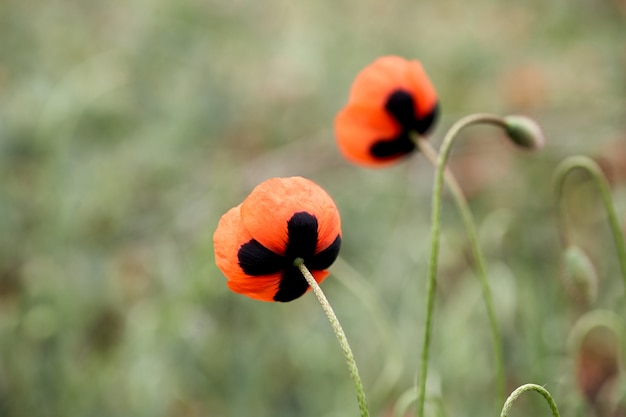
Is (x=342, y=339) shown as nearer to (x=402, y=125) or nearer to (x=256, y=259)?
(x=256, y=259)

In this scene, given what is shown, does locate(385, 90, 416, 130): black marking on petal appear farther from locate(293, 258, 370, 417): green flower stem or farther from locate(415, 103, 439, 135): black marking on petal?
locate(293, 258, 370, 417): green flower stem

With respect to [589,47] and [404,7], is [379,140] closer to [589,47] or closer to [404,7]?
[589,47]

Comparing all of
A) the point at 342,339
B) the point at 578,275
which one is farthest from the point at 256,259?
the point at 578,275

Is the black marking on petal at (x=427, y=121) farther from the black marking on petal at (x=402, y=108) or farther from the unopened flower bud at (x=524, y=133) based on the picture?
the unopened flower bud at (x=524, y=133)

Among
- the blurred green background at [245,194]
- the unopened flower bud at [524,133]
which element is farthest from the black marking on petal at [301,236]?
the blurred green background at [245,194]

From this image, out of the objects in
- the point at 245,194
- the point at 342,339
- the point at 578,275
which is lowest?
the point at 245,194

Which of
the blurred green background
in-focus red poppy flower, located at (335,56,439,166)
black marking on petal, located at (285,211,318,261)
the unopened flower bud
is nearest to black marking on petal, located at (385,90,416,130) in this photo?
in-focus red poppy flower, located at (335,56,439,166)

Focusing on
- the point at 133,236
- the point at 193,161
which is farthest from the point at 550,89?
the point at 133,236
